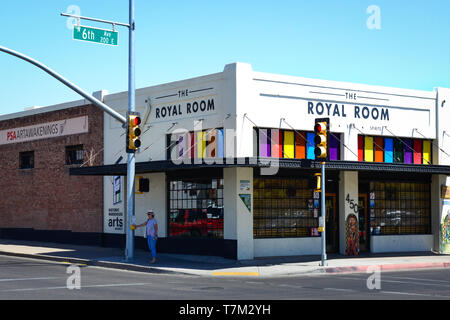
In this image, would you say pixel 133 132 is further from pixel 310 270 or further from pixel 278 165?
pixel 310 270

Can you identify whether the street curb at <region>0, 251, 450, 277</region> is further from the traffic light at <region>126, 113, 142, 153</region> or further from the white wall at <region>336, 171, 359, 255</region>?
the traffic light at <region>126, 113, 142, 153</region>

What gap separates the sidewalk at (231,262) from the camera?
20172 mm

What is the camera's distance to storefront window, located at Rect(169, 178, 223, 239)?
929 inches

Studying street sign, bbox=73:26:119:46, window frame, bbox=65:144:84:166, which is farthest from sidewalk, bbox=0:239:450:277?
street sign, bbox=73:26:119:46

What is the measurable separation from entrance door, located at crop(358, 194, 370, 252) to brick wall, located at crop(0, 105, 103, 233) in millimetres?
11173

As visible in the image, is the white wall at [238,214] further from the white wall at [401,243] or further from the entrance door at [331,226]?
the white wall at [401,243]

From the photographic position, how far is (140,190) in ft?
73.3

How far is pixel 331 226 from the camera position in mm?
25484

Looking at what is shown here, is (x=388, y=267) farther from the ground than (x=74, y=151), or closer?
closer

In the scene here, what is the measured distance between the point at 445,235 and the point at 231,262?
10.7 metres

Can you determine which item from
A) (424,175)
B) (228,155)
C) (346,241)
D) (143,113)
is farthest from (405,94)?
(143,113)

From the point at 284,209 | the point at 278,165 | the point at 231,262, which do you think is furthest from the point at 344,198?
the point at 231,262

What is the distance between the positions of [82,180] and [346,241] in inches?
490

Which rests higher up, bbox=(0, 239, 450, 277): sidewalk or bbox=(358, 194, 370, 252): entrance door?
bbox=(358, 194, 370, 252): entrance door
